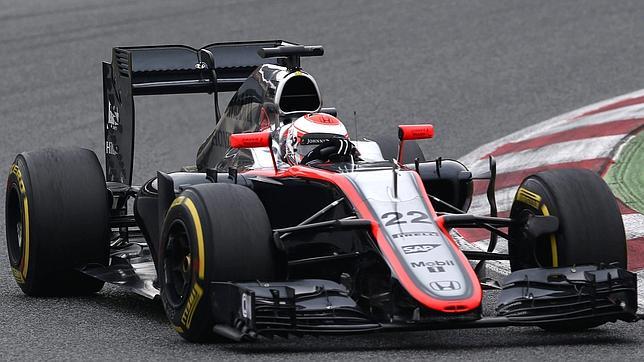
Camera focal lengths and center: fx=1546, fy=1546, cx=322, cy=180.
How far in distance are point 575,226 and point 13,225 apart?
365 centimetres

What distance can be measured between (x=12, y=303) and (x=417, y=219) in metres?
2.71

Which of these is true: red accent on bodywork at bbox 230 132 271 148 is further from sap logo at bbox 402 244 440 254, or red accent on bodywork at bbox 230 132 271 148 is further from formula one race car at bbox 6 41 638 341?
sap logo at bbox 402 244 440 254

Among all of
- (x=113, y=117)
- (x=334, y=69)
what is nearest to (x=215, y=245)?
(x=113, y=117)

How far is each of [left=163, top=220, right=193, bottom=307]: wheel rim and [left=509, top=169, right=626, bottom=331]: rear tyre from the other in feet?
5.57

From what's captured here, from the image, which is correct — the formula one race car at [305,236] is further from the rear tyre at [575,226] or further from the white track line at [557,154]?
the white track line at [557,154]

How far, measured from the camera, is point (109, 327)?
8000mm

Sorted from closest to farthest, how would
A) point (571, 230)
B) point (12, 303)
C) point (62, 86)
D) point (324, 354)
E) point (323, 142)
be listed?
point (324, 354), point (571, 230), point (323, 142), point (12, 303), point (62, 86)

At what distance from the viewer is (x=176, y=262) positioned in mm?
7719

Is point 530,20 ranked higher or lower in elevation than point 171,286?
higher

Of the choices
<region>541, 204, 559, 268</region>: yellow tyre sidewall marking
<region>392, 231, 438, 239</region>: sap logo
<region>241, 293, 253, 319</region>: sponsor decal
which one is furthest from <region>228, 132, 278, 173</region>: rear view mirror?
<region>541, 204, 559, 268</region>: yellow tyre sidewall marking

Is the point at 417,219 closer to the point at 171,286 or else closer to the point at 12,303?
the point at 171,286

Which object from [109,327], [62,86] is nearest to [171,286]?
[109,327]

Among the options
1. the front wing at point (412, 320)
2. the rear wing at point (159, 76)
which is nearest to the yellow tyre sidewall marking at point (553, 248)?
the front wing at point (412, 320)

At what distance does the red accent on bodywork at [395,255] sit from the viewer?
22.7 ft
